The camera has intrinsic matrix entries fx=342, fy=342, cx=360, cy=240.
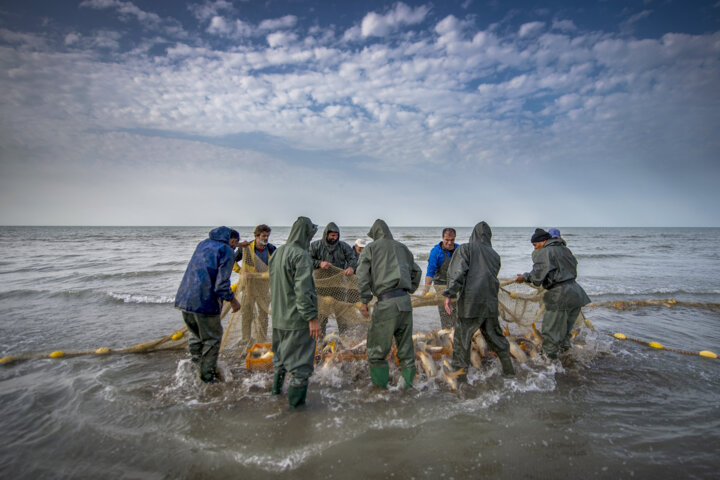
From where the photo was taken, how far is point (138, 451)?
128 inches

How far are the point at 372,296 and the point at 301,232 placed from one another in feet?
4.12

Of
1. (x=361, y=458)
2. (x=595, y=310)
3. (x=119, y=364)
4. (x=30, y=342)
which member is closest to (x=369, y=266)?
(x=361, y=458)

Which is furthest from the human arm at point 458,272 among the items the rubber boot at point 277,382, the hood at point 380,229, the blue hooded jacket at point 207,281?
the blue hooded jacket at point 207,281

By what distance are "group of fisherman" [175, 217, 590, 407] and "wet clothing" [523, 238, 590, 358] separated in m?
0.01

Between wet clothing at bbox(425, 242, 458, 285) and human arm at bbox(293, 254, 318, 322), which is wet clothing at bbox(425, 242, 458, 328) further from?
human arm at bbox(293, 254, 318, 322)

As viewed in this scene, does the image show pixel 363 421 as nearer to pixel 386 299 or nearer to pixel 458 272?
pixel 386 299

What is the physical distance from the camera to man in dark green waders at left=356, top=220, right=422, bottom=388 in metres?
4.28

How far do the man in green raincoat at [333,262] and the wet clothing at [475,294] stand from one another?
1887mm

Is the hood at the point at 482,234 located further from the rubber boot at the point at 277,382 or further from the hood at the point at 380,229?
the rubber boot at the point at 277,382

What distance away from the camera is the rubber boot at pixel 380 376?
14.5 feet

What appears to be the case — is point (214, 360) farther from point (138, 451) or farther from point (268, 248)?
point (268, 248)

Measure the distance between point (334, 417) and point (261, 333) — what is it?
8.33 ft

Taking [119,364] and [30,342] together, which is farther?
[30,342]

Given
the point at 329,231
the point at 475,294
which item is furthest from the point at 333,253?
the point at 475,294
